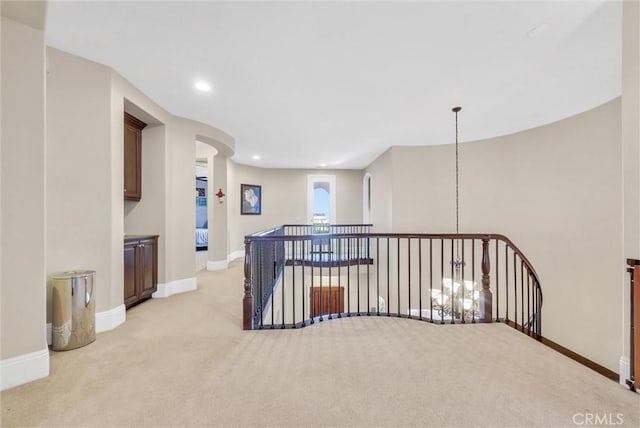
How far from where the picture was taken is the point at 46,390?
177cm

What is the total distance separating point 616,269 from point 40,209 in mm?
6302

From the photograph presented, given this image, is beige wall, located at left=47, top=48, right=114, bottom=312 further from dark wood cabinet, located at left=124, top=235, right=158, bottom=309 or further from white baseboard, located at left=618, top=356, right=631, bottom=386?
white baseboard, located at left=618, top=356, right=631, bottom=386

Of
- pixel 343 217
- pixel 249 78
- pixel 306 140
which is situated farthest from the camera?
pixel 343 217

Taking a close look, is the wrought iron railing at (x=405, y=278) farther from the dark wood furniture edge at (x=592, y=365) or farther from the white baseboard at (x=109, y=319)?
the white baseboard at (x=109, y=319)

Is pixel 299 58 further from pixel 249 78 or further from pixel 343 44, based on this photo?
pixel 249 78

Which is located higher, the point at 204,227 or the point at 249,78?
the point at 249,78

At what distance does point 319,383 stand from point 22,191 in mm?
2427

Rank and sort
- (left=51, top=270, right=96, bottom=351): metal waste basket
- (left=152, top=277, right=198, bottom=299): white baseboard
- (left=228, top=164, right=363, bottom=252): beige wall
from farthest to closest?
(left=228, top=164, right=363, bottom=252): beige wall < (left=152, top=277, right=198, bottom=299): white baseboard < (left=51, top=270, right=96, bottom=351): metal waste basket

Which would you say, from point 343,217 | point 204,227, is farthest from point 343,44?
point 204,227

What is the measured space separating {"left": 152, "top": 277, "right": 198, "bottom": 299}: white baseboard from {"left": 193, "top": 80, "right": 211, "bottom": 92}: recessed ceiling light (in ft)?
9.04

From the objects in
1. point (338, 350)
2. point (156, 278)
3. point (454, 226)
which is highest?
point (454, 226)

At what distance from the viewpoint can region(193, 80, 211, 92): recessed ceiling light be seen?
3061mm

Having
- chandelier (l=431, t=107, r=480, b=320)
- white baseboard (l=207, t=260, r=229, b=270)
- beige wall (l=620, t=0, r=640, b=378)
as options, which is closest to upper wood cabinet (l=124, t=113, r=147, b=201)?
white baseboard (l=207, t=260, r=229, b=270)

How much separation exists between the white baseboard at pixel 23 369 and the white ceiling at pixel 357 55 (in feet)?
8.25
